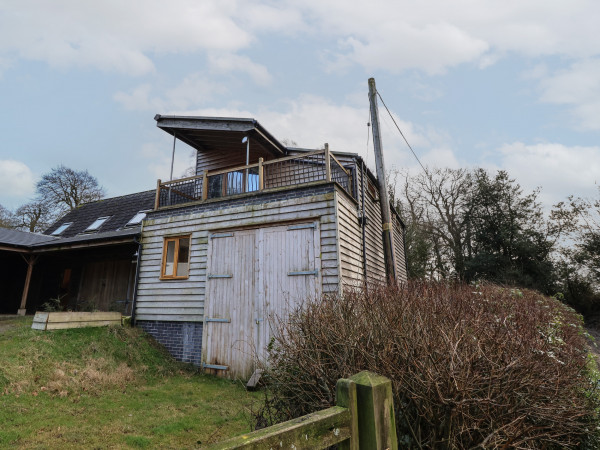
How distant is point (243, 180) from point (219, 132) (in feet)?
10.8

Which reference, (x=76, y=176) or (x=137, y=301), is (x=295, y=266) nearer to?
(x=137, y=301)

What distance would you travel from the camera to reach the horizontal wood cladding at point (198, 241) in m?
7.62

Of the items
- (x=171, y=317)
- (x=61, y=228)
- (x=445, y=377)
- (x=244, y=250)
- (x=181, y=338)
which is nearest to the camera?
(x=445, y=377)

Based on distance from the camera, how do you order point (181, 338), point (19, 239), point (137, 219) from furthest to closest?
point (137, 219)
point (19, 239)
point (181, 338)

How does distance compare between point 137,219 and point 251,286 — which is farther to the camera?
point 137,219

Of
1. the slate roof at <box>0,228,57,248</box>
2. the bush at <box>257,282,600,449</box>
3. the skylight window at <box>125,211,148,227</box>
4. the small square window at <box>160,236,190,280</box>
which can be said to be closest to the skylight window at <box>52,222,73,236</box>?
the slate roof at <box>0,228,57,248</box>

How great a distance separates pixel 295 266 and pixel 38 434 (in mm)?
5338

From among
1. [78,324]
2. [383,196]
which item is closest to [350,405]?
[383,196]

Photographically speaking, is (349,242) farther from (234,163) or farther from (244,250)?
(234,163)

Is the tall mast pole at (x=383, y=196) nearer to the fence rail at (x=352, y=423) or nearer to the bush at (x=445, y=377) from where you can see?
the bush at (x=445, y=377)

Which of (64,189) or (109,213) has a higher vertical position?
(64,189)

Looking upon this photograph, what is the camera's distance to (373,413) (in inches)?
61.8

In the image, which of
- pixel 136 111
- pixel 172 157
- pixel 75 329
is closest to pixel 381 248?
pixel 172 157

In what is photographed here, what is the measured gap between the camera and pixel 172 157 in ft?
37.8
